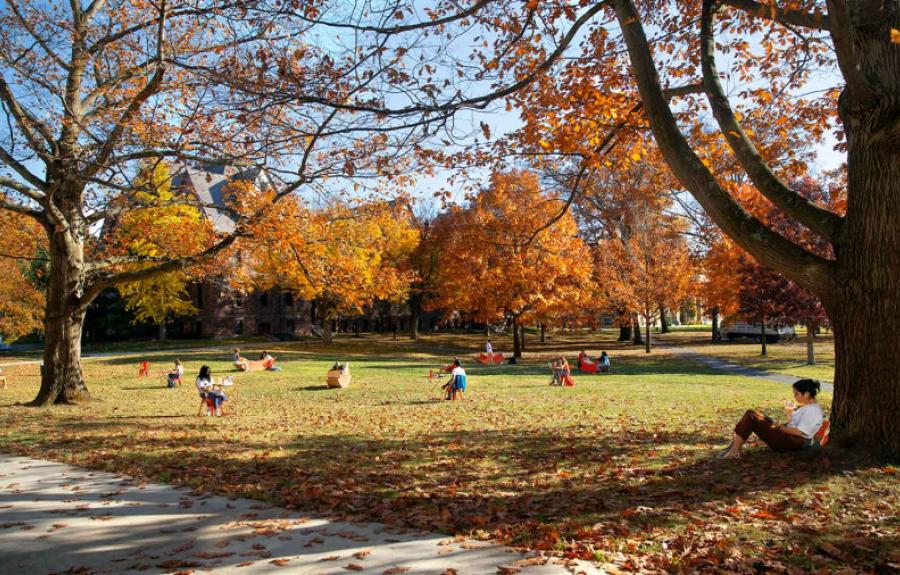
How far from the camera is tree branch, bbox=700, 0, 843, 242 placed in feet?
23.2

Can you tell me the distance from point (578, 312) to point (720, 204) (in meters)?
34.7

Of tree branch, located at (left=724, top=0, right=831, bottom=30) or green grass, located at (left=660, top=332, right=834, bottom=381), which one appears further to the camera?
green grass, located at (left=660, top=332, right=834, bottom=381)

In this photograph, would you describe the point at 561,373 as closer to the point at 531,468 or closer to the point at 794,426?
the point at 531,468

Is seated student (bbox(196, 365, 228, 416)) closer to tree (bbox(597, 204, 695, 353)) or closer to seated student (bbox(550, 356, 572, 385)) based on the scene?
seated student (bbox(550, 356, 572, 385))

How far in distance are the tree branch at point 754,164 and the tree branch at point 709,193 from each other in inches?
15.7

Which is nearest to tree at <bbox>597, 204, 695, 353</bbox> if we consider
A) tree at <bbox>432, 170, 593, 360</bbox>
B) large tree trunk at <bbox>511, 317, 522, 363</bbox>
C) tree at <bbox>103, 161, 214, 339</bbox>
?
tree at <bbox>432, 170, 593, 360</bbox>

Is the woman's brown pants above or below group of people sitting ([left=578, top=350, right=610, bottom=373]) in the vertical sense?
above

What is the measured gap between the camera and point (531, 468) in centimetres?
752

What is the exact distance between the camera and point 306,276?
15414 mm

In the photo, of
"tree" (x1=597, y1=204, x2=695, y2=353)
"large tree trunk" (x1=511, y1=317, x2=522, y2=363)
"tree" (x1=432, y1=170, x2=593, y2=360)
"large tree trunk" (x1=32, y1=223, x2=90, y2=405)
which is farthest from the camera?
"tree" (x1=597, y1=204, x2=695, y2=353)

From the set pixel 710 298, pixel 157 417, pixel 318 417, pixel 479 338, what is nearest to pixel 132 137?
pixel 157 417

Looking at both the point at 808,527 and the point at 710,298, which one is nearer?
the point at 808,527

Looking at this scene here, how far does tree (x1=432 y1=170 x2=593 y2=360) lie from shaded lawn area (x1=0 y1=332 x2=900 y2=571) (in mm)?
15850

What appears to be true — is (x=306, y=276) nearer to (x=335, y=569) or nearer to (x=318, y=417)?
(x=318, y=417)
